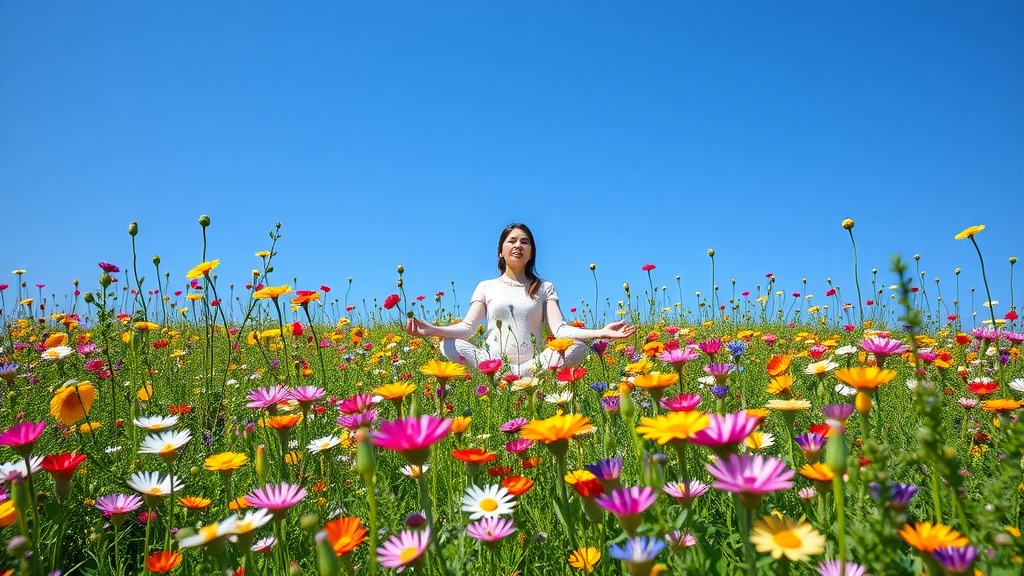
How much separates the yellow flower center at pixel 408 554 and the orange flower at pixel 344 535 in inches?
3.7

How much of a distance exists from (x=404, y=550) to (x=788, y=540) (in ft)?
1.83

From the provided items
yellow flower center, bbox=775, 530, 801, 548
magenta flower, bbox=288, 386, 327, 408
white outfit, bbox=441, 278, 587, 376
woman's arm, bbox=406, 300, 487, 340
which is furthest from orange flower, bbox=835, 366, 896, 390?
white outfit, bbox=441, 278, 587, 376

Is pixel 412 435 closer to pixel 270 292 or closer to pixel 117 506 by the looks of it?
pixel 117 506

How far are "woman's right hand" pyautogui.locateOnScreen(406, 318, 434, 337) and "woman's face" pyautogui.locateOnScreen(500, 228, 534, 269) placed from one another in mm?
1316

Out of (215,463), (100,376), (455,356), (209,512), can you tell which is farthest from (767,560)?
(455,356)

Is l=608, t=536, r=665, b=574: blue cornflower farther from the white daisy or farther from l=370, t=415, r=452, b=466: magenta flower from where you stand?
the white daisy

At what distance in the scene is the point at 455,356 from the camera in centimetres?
403

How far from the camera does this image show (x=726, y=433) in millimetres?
697

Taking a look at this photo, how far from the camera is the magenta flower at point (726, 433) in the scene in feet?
2.27

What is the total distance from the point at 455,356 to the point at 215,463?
2.80m

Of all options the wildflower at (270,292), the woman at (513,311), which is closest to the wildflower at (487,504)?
the wildflower at (270,292)

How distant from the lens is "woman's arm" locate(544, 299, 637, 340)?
3.19 m

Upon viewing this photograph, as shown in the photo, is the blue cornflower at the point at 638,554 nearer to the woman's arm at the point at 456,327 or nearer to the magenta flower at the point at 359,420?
the magenta flower at the point at 359,420

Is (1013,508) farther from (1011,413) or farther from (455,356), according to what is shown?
(455,356)
